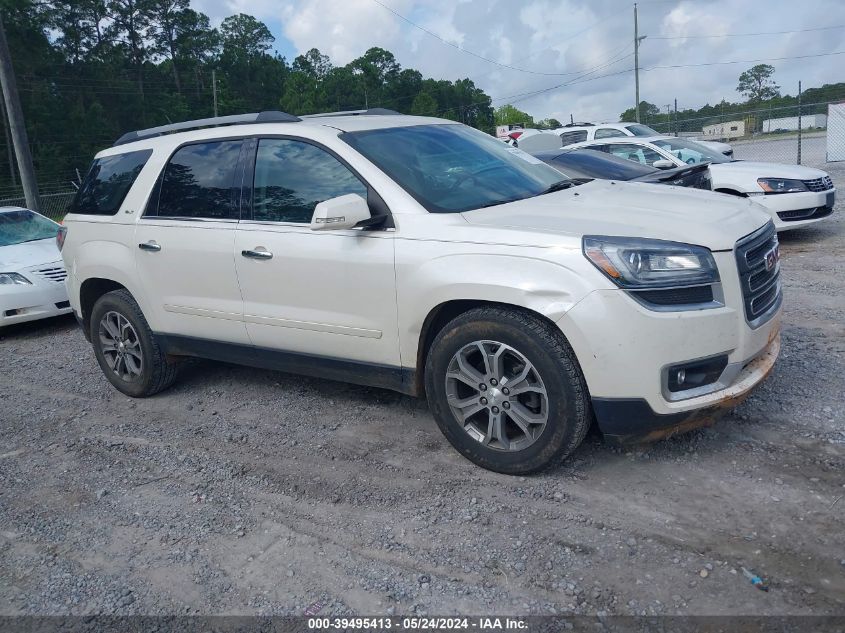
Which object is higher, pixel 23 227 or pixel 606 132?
pixel 606 132

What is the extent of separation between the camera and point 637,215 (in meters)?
3.80

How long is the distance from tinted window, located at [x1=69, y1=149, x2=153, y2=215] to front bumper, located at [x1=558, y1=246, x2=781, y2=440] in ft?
11.6

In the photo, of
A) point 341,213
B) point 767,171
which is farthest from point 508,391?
point 767,171

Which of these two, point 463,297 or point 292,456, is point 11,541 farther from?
point 463,297

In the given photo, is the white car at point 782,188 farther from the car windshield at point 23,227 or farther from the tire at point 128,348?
the car windshield at point 23,227

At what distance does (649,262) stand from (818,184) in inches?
300

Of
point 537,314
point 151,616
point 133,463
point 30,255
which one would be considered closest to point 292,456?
point 133,463

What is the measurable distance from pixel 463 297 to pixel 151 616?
1.98 metres

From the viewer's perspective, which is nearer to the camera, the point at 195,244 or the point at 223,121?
the point at 195,244

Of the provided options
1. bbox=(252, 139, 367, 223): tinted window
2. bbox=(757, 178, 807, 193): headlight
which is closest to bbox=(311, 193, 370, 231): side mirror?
bbox=(252, 139, 367, 223): tinted window

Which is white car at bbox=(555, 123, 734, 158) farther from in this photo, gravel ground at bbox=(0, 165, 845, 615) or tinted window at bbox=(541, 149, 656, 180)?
gravel ground at bbox=(0, 165, 845, 615)

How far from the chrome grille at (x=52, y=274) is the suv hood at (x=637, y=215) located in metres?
6.57

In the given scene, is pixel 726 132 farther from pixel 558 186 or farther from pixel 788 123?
pixel 558 186

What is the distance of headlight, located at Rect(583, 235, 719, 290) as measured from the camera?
11.1 ft
